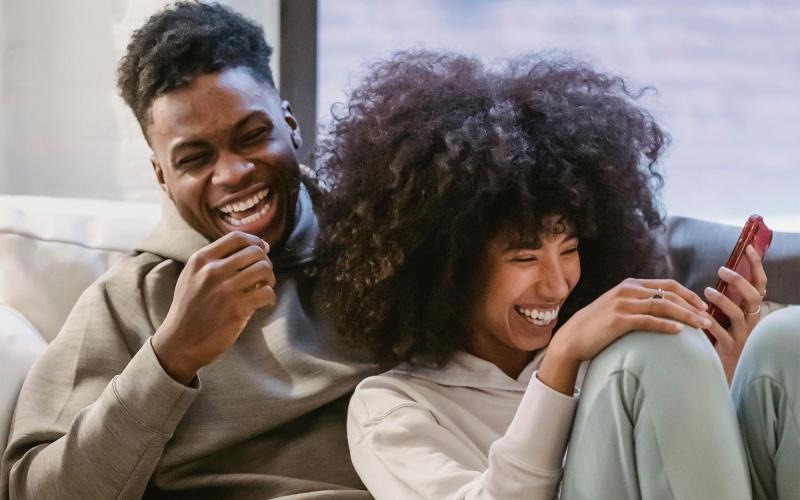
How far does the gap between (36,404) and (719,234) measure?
3.34 ft

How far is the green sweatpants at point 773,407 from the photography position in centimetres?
123

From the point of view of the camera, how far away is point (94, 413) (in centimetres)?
151

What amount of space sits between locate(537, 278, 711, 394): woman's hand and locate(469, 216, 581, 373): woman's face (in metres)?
0.17

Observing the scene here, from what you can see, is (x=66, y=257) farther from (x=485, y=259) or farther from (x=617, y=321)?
→ (x=617, y=321)

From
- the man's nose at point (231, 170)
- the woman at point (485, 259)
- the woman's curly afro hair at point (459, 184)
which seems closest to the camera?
the woman at point (485, 259)

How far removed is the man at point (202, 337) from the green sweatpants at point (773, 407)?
0.53 m

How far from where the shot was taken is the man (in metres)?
1.49

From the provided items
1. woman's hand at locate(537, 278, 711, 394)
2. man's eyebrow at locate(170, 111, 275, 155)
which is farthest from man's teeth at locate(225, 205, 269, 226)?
woman's hand at locate(537, 278, 711, 394)

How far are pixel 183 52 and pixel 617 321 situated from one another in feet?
→ 2.47

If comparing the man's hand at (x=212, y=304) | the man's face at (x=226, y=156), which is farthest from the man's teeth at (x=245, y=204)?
the man's hand at (x=212, y=304)

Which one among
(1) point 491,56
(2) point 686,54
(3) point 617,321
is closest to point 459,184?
(3) point 617,321

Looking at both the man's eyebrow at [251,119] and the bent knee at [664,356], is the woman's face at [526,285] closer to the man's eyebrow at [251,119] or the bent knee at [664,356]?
the bent knee at [664,356]

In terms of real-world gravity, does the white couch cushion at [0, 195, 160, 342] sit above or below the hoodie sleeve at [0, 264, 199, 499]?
above

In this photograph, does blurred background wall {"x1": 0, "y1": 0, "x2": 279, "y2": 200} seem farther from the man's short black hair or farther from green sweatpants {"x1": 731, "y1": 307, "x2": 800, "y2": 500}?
green sweatpants {"x1": 731, "y1": 307, "x2": 800, "y2": 500}
